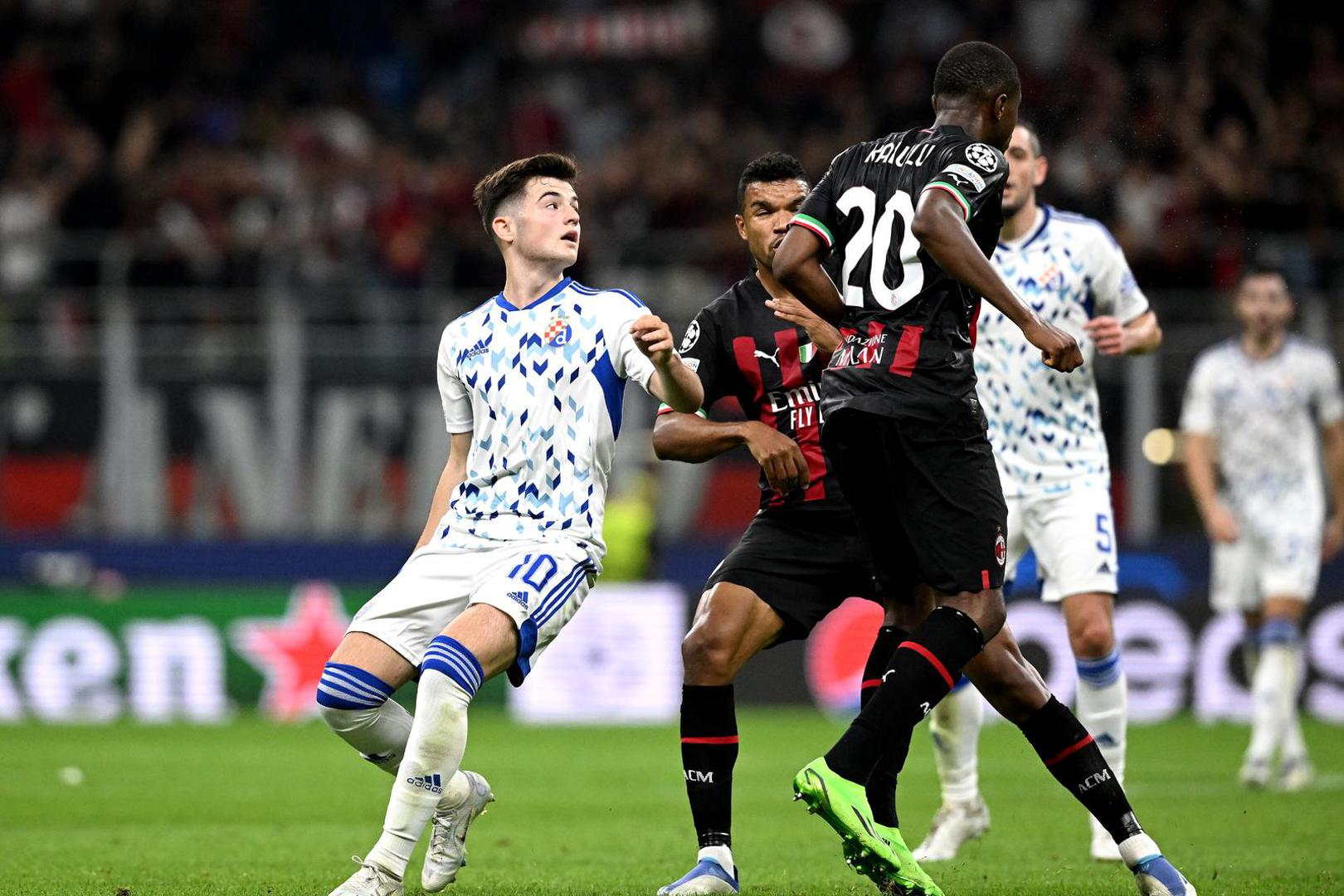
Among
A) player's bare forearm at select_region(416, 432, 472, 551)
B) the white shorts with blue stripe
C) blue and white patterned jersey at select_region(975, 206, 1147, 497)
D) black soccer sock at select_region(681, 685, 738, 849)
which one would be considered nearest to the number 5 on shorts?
blue and white patterned jersey at select_region(975, 206, 1147, 497)

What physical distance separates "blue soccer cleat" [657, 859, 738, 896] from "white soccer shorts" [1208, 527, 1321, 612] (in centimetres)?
559

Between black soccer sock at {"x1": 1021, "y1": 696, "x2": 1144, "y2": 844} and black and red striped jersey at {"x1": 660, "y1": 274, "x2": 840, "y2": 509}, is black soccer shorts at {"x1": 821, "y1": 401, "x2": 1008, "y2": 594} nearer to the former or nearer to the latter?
black soccer sock at {"x1": 1021, "y1": 696, "x2": 1144, "y2": 844}

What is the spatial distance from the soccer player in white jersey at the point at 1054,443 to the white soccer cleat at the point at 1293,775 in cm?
291

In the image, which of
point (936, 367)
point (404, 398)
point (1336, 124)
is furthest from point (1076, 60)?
point (936, 367)

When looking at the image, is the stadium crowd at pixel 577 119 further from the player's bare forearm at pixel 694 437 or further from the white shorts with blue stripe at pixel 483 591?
the white shorts with blue stripe at pixel 483 591

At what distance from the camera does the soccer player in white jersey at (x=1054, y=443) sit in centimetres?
749

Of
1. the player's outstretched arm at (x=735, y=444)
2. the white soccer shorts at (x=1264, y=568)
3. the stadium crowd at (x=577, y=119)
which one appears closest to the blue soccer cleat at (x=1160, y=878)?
the player's outstretched arm at (x=735, y=444)

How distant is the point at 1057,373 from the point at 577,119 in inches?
539

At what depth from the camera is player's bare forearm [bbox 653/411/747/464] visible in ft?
20.3

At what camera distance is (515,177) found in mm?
6254

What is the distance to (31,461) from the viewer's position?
50.9ft

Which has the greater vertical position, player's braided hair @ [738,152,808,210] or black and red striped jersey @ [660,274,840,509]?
player's braided hair @ [738,152,808,210]

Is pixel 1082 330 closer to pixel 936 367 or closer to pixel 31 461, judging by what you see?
pixel 936 367

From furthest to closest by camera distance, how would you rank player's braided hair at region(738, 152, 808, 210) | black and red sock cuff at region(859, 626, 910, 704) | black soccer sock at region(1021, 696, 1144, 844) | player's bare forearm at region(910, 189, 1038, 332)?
player's braided hair at region(738, 152, 808, 210)
black and red sock cuff at region(859, 626, 910, 704)
black soccer sock at region(1021, 696, 1144, 844)
player's bare forearm at region(910, 189, 1038, 332)
